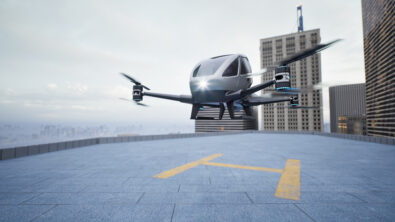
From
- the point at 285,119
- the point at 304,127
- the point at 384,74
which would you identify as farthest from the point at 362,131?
the point at 285,119

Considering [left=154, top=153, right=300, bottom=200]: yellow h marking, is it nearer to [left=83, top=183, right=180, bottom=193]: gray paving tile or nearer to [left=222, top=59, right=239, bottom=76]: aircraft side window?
[left=83, top=183, right=180, bottom=193]: gray paving tile

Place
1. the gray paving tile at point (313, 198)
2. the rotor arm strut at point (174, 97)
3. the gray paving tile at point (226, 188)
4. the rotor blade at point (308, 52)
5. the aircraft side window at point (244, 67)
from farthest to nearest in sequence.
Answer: the rotor arm strut at point (174, 97) → the aircraft side window at point (244, 67) → the rotor blade at point (308, 52) → the gray paving tile at point (226, 188) → the gray paving tile at point (313, 198)

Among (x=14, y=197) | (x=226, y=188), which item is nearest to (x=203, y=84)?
(x=226, y=188)

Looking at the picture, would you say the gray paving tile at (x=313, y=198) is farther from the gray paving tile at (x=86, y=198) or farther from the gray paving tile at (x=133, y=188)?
the gray paving tile at (x=86, y=198)

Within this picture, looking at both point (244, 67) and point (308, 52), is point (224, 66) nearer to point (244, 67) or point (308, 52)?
point (244, 67)

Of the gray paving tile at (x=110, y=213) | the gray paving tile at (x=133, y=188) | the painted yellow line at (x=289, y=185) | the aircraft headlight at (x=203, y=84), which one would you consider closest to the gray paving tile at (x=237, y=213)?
the gray paving tile at (x=110, y=213)

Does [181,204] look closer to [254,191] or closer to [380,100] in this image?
[254,191]

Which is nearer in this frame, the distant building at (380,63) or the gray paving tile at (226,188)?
the gray paving tile at (226,188)
